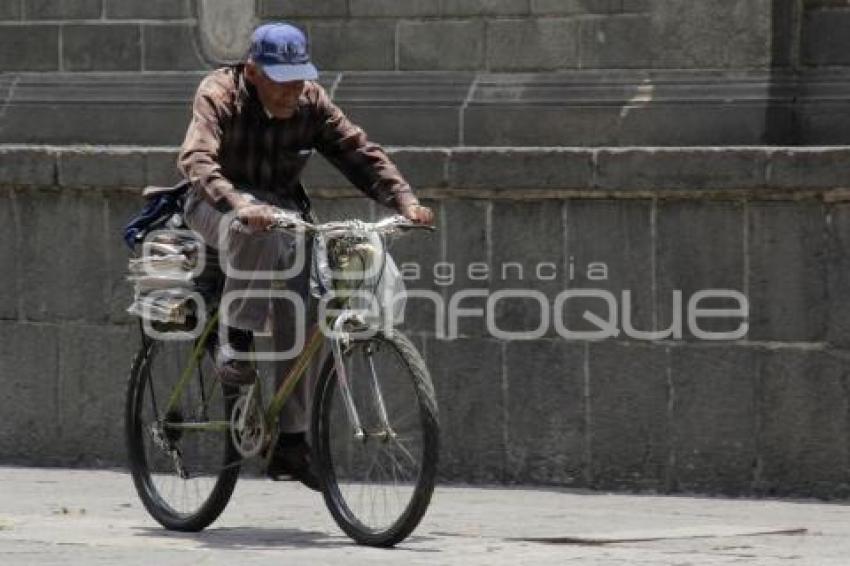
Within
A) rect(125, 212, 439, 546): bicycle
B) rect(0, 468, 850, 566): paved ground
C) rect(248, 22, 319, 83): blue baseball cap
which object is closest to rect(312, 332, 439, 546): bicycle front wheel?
rect(125, 212, 439, 546): bicycle

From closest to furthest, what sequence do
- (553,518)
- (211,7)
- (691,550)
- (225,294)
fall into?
(691,550) < (225,294) < (553,518) < (211,7)

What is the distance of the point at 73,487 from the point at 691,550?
339cm

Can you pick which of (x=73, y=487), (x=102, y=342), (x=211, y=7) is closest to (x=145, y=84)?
(x=211, y=7)

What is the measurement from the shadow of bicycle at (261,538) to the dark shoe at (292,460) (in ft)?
0.63

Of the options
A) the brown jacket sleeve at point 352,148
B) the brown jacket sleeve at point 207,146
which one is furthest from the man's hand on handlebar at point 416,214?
the brown jacket sleeve at point 207,146

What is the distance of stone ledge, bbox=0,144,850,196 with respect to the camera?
9.48 m

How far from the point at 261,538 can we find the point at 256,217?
1.17 meters

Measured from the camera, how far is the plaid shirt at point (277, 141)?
8250 mm

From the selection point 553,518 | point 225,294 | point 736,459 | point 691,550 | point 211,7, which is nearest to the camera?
point 691,550

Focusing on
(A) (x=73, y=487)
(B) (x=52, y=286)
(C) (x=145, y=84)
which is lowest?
(A) (x=73, y=487)

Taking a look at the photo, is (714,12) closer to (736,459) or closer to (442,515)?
(736,459)

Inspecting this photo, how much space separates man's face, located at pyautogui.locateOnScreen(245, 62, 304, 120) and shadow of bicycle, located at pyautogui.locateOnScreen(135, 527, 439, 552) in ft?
4.65

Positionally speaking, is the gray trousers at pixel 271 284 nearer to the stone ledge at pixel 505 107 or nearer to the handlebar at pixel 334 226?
the handlebar at pixel 334 226

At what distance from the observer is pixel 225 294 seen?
8289mm
